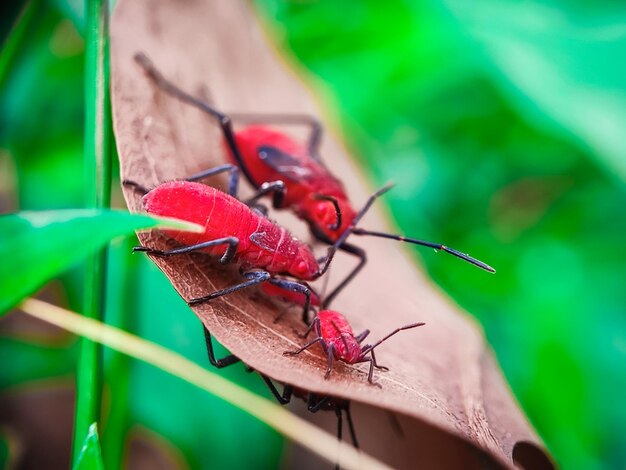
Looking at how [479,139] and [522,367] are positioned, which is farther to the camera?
[479,139]

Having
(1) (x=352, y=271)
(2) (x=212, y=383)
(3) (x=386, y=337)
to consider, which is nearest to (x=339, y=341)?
(3) (x=386, y=337)

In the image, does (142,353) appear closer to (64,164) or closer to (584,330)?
(64,164)

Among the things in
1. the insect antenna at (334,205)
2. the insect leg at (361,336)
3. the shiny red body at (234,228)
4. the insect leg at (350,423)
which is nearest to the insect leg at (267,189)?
the insect antenna at (334,205)

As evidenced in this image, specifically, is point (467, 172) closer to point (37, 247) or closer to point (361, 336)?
point (361, 336)

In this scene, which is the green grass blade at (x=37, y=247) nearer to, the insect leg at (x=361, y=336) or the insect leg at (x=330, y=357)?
the insect leg at (x=330, y=357)

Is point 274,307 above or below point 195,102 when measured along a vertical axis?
below

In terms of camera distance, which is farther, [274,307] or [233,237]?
[274,307]

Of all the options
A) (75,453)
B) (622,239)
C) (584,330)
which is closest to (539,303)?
(584,330)
